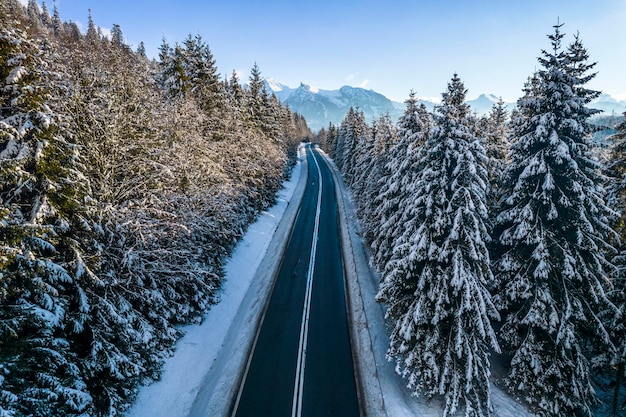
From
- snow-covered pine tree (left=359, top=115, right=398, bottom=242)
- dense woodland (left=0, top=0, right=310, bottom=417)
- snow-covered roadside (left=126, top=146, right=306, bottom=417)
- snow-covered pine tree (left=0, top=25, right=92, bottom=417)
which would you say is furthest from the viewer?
snow-covered pine tree (left=359, top=115, right=398, bottom=242)

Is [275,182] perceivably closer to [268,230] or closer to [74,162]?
[268,230]

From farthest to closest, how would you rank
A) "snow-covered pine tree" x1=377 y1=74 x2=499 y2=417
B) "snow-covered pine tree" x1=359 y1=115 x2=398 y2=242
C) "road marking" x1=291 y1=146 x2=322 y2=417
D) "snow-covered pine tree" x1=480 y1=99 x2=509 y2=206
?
"snow-covered pine tree" x1=359 y1=115 x2=398 y2=242 → "snow-covered pine tree" x1=480 y1=99 x2=509 y2=206 → "road marking" x1=291 y1=146 x2=322 y2=417 → "snow-covered pine tree" x1=377 y1=74 x2=499 y2=417

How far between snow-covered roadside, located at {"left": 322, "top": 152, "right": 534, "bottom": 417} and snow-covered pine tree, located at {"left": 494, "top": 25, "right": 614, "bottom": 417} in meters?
2.10

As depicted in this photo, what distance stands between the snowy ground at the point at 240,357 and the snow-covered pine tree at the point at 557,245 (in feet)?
7.06

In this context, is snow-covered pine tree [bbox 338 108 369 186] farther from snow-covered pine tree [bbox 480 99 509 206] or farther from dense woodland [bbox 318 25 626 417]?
dense woodland [bbox 318 25 626 417]

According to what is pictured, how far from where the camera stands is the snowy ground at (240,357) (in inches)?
500

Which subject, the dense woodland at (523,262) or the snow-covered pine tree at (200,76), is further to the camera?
the snow-covered pine tree at (200,76)

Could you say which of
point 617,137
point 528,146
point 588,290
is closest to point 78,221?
point 528,146

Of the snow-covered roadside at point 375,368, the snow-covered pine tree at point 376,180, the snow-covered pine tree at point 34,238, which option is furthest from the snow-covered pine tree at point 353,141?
the snow-covered pine tree at point 34,238

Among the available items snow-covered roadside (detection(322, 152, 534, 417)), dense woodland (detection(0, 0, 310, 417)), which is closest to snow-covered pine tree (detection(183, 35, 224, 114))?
dense woodland (detection(0, 0, 310, 417))

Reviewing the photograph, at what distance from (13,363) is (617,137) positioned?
1003 inches

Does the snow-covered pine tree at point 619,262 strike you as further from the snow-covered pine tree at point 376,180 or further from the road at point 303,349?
the snow-covered pine tree at point 376,180

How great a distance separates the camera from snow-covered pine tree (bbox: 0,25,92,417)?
7367 mm

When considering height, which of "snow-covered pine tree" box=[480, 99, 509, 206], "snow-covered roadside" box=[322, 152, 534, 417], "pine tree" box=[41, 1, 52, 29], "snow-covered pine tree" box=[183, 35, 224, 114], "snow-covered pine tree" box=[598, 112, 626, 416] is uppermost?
"pine tree" box=[41, 1, 52, 29]
